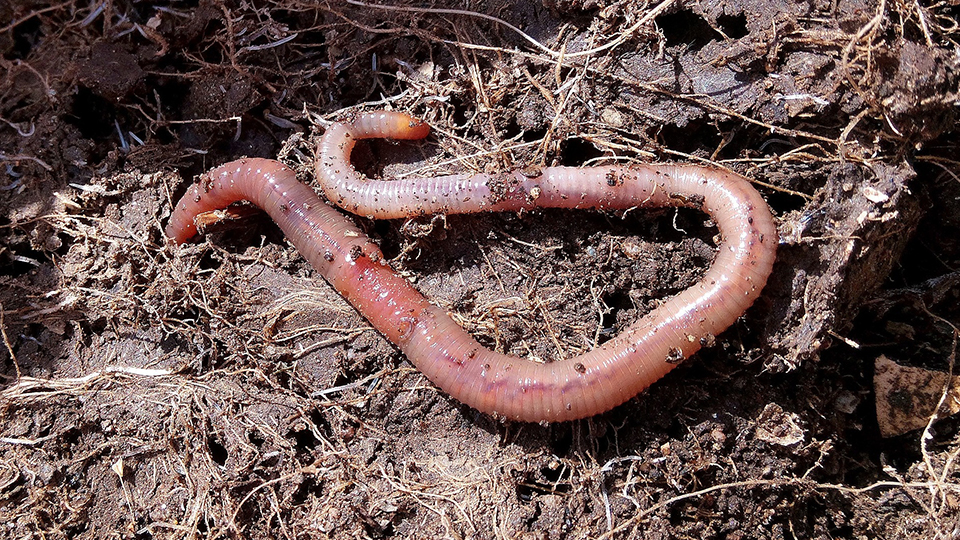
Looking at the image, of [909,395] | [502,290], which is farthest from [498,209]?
[909,395]

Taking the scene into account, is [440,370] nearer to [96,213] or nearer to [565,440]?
[565,440]

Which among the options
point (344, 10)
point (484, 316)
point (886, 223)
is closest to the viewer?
point (886, 223)

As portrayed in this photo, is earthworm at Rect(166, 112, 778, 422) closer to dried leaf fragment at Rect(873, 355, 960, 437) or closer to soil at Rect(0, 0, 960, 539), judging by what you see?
soil at Rect(0, 0, 960, 539)

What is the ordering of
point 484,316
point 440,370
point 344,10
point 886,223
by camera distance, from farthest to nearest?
point 344,10
point 484,316
point 440,370
point 886,223

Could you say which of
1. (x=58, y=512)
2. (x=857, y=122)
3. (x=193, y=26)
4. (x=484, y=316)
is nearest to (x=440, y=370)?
(x=484, y=316)

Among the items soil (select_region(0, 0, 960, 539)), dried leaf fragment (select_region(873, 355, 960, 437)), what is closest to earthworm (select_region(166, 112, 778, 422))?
soil (select_region(0, 0, 960, 539))

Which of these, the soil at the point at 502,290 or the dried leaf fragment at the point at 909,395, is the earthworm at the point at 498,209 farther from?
the dried leaf fragment at the point at 909,395

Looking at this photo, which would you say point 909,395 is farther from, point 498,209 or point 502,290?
point 498,209
